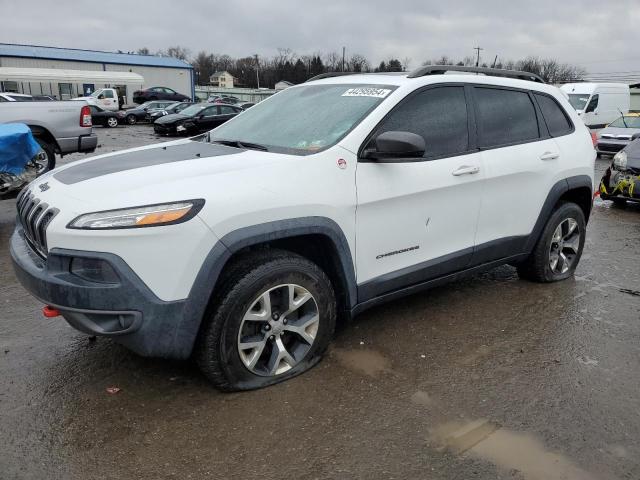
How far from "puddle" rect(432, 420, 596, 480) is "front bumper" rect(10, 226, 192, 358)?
1.44 metres

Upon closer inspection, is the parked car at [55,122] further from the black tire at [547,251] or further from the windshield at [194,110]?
the windshield at [194,110]

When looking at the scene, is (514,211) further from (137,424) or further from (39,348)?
(39,348)

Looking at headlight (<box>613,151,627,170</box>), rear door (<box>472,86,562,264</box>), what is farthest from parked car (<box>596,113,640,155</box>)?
rear door (<box>472,86,562,264</box>)

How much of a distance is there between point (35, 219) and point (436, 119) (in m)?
2.61

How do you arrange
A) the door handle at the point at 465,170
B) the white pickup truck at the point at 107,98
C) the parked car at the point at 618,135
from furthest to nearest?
the white pickup truck at the point at 107,98
the parked car at the point at 618,135
the door handle at the point at 465,170

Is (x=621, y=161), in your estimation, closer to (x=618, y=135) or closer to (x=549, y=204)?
(x=549, y=204)

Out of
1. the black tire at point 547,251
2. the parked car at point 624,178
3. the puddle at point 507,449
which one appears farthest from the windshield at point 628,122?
the puddle at point 507,449

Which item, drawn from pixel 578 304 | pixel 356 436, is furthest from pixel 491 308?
pixel 356 436

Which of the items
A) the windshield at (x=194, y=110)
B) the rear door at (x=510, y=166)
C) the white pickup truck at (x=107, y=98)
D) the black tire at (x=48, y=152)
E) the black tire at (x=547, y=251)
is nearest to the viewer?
the rear door at (x=510, y=166)

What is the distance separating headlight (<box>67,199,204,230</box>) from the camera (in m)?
2.54

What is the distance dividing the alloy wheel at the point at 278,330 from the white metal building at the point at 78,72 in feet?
148

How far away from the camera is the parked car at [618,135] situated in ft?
51.5

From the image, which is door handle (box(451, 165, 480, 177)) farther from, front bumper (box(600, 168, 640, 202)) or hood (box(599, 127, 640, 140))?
hood (box(599, 127, 640, 140))

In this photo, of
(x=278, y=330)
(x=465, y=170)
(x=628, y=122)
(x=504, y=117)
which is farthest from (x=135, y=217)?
(x=628, y=122)
